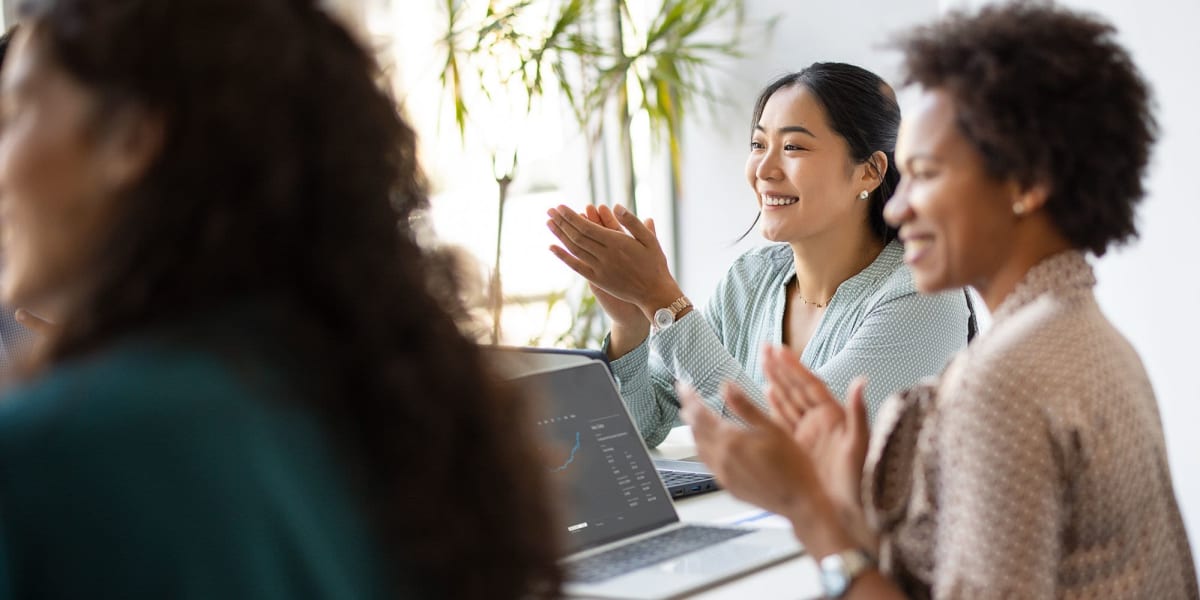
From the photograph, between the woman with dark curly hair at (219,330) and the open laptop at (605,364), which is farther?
the open laptop at (605,364)

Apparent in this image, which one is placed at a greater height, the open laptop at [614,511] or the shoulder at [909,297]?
the shoulder at [909,297]

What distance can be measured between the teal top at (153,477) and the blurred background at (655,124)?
2.61 m

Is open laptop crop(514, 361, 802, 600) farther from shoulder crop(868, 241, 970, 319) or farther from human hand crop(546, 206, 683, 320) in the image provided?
shoulder crop(868, 241, 970, 319)

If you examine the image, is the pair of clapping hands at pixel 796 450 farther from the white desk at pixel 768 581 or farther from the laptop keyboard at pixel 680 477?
the laptop keyboard at pixel 680 477

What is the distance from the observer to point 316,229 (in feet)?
2.73

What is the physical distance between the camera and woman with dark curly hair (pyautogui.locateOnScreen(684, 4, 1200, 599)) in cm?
126

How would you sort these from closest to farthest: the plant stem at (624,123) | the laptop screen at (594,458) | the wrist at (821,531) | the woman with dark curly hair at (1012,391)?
the woman with dark curly hair at (1012,391) → the wrist at (821,531) → the laptop screen at (594,458) → the plant stem at (624,123)

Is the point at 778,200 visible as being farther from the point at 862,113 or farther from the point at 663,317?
the point at 663,317

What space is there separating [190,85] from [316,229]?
0.11m

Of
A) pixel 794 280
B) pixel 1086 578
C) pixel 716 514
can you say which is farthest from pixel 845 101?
pixel 1086 578

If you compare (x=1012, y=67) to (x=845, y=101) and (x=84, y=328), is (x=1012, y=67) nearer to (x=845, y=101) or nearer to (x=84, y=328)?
(x=84, y=328)

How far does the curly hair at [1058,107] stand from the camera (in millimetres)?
1319

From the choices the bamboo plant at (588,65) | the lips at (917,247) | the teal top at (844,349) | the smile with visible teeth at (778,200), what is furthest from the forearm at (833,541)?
the bamboo plant at (588,65)

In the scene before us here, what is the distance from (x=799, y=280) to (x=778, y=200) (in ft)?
0.59
